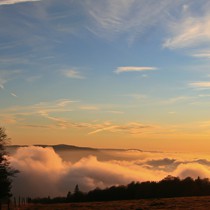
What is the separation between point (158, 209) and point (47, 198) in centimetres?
13859

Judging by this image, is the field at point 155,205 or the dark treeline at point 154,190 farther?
the dark treeline at point 154,190

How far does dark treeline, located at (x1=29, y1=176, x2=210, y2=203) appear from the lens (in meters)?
138

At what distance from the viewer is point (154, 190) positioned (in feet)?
470

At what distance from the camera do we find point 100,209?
189 feet

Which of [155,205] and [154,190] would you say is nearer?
[155,205]

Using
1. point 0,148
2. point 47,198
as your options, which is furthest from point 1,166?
point 47,198

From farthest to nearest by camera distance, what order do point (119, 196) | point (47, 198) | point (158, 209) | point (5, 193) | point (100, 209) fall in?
point (47, 198)
point (119, 196)
point (5, 193)
point (100, 209)
point (158, 209)

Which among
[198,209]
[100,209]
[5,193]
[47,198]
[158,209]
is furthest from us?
[47,198]

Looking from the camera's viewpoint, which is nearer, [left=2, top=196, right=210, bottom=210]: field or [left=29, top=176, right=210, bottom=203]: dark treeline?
[left=2, top=196, right=210, bottom=210]: field

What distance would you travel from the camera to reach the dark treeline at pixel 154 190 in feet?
452

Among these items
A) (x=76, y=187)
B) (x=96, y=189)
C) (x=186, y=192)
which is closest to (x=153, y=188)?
(x=186, y=192)

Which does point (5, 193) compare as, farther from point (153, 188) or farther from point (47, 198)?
point (47, 198)

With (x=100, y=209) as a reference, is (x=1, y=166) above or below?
above

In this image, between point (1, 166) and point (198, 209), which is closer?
point (198, 209)
